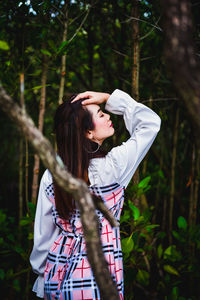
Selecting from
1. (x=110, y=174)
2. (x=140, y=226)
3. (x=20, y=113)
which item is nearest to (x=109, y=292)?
(x=20, y=113)

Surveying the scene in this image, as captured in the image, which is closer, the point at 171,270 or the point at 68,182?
the point at 68,182

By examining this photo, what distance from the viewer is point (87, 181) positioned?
142cm

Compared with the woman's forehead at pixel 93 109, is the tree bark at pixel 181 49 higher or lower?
lower

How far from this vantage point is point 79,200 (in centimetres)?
71

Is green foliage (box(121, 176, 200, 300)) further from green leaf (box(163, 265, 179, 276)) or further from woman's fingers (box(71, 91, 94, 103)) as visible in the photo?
woman's fingers (box(71, 91, 94, 103))

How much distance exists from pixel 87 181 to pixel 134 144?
29 centimetres

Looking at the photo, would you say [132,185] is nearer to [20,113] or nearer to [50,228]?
[50,228]

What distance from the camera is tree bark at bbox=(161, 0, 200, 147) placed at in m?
0.67

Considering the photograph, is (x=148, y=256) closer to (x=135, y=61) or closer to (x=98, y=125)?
(x=98, y=125)

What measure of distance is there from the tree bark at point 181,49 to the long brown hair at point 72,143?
2.60ft

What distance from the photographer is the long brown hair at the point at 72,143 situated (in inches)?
55.1

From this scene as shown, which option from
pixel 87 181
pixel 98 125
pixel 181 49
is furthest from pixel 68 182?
pixel 98 125

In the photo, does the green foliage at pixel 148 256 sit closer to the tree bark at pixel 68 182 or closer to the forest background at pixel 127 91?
the forest background at pixel 127 91

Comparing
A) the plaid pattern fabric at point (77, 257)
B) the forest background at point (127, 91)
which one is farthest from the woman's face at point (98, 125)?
the forest background at point (127, 91)
